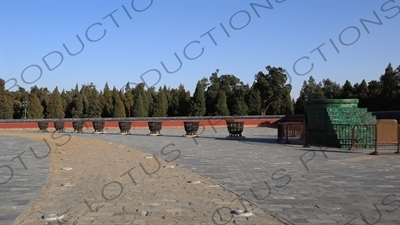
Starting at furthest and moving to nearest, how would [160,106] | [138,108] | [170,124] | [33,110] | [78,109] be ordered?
1. [78,109]
2. [160,106]
3. [33,110]
4. [138,108]
5. [170,124]

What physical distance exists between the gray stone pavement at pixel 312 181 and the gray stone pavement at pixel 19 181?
3218 mm

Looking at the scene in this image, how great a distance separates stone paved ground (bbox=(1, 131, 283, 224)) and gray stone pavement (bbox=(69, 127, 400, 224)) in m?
0.43

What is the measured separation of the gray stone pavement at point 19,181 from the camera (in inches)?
213

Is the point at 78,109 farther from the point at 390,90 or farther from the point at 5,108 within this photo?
the point at 390,90

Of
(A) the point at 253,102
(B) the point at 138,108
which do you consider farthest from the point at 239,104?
(B) the point at 138,108

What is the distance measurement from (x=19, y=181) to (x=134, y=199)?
9.50 ft

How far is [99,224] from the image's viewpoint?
466 centimetres

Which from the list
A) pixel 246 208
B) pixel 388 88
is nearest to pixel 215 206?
pixel 246 208

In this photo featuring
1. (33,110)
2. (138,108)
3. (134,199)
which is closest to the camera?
(134,199)

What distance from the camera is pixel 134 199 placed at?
5.97 meters

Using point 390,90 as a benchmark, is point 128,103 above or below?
above

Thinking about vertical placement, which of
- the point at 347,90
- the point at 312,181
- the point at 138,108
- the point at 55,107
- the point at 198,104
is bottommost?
the point at 347,90

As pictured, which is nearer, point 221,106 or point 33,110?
point 221,106

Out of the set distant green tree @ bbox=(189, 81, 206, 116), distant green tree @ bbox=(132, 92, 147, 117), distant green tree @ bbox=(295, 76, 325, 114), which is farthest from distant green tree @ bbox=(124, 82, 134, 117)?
distant green tree @ bbox=(295, 76, 325, 114)
